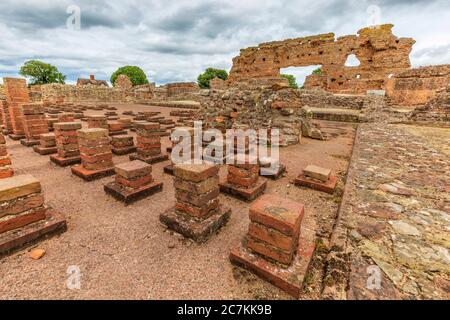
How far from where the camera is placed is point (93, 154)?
14.3 feet

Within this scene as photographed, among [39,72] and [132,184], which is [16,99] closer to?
[132,184]

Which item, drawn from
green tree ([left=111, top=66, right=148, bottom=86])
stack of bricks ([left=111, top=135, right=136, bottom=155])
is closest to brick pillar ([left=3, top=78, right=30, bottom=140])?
stack of bricks ([left=111, top=135, right=136, bottom=155])

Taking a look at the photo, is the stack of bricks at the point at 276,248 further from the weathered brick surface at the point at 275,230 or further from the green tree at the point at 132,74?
the green tree at the point at 132,74

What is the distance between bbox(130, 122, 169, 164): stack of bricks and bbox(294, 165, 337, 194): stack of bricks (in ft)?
11.3

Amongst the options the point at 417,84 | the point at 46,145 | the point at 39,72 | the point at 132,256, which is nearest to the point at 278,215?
the point at 132,256

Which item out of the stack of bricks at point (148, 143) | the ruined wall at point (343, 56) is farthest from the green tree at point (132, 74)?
the stack of bricks at point (148, 143)

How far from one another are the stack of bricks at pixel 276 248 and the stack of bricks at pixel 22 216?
2.25 metres

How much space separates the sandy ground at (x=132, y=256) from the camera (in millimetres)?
1881

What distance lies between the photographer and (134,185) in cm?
356

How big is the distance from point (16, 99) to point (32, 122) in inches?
60.1

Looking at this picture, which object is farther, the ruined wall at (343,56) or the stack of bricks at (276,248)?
the ruined wall at (343,56)

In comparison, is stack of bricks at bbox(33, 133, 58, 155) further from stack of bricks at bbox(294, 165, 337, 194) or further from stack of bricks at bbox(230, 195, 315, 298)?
stack of bricks at bbox(294, 165, 337, 194)

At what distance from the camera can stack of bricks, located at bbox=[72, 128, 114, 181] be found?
14.0 feet
